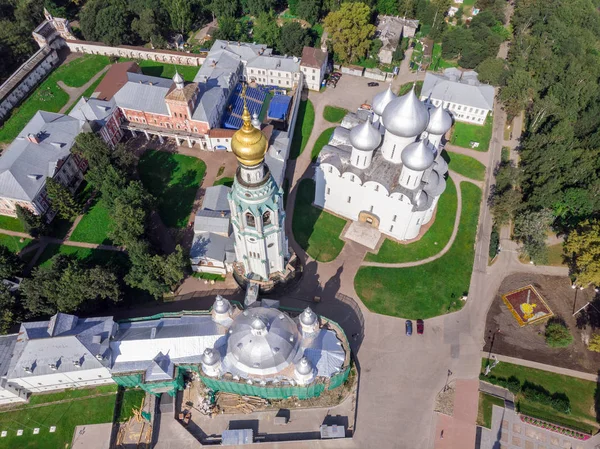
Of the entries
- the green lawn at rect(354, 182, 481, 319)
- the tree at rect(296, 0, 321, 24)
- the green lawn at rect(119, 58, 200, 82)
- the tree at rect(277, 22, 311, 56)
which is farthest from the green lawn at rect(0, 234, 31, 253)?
the tree at rect(296, 0, 321, 24)

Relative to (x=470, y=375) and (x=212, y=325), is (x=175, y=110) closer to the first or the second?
(x=212, y=325)

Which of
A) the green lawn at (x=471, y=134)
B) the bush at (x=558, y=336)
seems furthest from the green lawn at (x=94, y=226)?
the bush at (x=558, y=336)

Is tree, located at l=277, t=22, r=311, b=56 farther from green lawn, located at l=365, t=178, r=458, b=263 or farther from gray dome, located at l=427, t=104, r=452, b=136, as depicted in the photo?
green lawn, located at l=365, t=178, r=458, b=263

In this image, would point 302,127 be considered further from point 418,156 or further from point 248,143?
point 248,143

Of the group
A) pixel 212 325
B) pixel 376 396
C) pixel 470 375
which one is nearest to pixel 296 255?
pixel 212 325

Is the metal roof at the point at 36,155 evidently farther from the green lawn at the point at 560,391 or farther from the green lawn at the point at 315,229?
the green lawn at the point at 560,391
